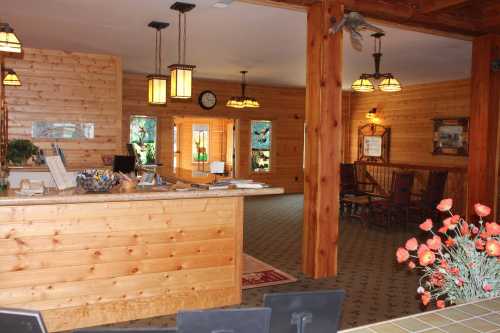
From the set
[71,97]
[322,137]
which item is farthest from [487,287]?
[71,97]

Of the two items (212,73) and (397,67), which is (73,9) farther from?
(397,67)

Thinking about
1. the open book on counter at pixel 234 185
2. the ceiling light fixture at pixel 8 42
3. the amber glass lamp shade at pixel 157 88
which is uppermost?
the ceiling light fixture at pixel 8 42

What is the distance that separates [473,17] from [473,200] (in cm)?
236

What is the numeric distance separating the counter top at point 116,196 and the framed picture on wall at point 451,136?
27.0ft

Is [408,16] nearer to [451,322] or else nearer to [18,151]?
[451,322]

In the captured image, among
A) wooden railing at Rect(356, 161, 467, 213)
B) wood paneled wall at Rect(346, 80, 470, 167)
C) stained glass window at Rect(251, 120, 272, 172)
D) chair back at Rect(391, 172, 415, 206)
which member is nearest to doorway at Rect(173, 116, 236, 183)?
stained glass window at Rect(251, 120, 272, 172)

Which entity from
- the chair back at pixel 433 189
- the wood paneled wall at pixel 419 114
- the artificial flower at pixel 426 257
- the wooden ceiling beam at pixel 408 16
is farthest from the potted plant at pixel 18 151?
the wood paneled wall at pixel 419 114

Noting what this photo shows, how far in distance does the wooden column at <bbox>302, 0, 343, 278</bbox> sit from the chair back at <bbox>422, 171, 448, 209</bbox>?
3.78 meters

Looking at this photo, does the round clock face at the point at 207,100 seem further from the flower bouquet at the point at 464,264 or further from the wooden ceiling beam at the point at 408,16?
the flower bouquet at the point at 464,264

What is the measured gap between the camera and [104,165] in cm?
830

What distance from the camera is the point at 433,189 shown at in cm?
812

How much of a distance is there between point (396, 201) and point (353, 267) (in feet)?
9.27

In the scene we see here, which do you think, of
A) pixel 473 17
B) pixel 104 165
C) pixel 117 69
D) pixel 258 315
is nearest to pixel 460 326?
pixel 258 315

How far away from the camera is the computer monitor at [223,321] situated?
4.24 feet
